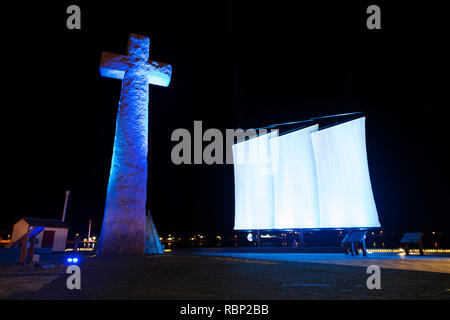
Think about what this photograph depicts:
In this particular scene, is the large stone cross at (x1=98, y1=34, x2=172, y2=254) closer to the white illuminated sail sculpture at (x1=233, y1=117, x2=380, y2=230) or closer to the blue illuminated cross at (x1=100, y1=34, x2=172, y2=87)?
the blue illuminated cross at (x1=100, y1=34, x2=172, y2=87)

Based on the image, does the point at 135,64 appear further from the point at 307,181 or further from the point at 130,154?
the point at 307,181

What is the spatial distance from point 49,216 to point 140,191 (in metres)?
14.4

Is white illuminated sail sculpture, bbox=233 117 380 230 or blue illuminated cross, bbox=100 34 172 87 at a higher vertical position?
blue illuminated cross, bbox=100 34 172 87

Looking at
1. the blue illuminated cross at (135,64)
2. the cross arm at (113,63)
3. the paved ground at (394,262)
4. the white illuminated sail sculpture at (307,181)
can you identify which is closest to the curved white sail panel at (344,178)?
the white illuminated sail sculpture at (307,181)

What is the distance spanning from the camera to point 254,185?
35.5 ft

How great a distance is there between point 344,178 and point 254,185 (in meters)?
3.43

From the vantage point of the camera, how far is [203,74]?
1368 cm

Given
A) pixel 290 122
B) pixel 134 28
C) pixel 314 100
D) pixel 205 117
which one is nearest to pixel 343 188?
pixel 290 122

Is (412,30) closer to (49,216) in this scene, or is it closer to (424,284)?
(424,284)

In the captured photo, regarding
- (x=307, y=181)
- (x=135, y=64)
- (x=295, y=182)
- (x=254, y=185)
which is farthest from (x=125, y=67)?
(x=307, y=181)

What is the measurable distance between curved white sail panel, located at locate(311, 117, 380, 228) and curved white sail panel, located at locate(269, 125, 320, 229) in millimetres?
290

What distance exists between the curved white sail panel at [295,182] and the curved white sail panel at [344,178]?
29 centimetres

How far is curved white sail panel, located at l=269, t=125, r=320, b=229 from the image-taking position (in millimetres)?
9045

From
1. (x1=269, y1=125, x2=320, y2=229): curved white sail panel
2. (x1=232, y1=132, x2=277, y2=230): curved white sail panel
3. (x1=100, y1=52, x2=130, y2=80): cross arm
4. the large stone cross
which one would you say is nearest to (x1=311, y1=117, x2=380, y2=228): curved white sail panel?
(x1=269, y1=125, x2=320, y2=229): curved white sail panel
